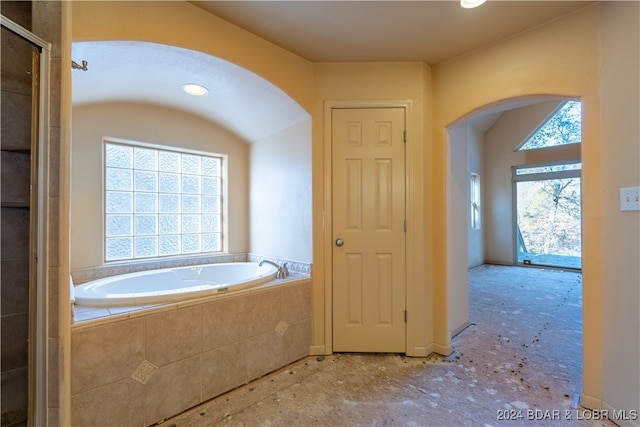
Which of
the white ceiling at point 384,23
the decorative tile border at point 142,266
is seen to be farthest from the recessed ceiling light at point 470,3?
the decorative tile border at point 142,266

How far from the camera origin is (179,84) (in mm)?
2156

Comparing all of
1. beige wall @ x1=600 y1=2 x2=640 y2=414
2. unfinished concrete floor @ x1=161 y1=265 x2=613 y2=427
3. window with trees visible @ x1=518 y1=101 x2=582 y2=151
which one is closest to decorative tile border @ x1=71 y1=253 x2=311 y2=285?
unfinished concrete floor @ x1=161 y1=265 x2=613 y2=427

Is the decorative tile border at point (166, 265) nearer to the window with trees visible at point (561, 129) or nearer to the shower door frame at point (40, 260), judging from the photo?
the shower door frame at point (40, 260)

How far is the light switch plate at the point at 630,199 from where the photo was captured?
4.52ft

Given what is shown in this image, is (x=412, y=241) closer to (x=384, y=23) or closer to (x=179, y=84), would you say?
(x=384, y=23)

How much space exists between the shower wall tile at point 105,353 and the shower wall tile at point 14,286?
0.89 ft

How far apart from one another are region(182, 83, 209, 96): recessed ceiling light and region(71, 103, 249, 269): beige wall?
0.56 metres

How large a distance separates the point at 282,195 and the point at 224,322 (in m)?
1.25

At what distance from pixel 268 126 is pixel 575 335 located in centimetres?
342

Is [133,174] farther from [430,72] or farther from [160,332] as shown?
[430,72]

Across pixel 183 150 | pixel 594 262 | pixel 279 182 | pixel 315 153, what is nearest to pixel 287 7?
pixel 315 153

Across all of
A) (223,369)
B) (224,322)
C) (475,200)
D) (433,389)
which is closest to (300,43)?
(224,322)

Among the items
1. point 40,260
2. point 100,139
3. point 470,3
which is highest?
point 470,3

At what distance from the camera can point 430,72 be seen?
90.1 inches
